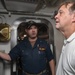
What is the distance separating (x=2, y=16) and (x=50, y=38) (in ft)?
3.10

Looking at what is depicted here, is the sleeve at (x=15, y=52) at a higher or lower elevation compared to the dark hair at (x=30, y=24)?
lower

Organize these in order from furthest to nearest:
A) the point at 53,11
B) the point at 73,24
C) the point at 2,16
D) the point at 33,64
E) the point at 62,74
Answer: the point at 53,11, the point at 2,16, the point at 33,64, the point at 73,24, the point at 62,74

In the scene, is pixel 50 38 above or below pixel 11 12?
below

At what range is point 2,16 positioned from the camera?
275cm

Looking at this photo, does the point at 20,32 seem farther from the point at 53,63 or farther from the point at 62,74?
the point at 62,74

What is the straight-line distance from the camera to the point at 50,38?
3029mm

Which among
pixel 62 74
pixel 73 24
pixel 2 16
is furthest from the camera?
pixel 2 16

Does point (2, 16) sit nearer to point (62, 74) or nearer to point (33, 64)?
point (33, 64)

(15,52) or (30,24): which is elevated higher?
(30,24)

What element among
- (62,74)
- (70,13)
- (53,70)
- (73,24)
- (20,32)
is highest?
(70,13)

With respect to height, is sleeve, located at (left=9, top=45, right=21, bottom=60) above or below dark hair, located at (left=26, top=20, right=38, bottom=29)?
below

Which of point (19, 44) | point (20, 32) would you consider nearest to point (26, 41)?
point (19, 44)

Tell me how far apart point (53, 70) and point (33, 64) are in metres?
0.36

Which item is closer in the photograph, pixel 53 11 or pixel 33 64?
pixel 33 64
